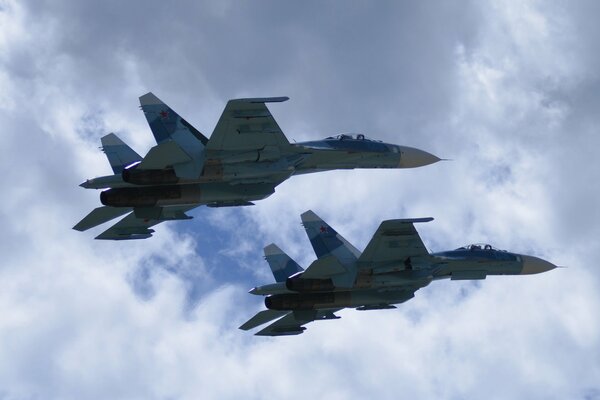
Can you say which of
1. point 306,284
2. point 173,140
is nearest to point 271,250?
point 306,284

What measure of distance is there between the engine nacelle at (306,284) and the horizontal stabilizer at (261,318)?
6.48 metres

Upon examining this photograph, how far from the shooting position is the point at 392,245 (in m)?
→ 66.8

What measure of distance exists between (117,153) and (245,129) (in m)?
9.40

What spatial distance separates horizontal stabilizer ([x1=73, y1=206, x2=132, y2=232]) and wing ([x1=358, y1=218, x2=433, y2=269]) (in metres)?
13.4

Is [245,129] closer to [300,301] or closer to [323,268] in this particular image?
[323,268]

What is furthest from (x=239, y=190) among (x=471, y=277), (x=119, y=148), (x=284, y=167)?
(x=471, y=277)

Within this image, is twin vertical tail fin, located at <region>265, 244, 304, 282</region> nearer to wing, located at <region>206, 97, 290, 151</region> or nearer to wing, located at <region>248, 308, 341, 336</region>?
wing, located at <region>248, 308, 341, 336</region>

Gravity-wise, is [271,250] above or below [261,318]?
above

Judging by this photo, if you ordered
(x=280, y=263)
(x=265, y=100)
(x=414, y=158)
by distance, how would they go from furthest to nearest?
(x=280, y=263)
(x=414, y=158)
(x=265, y=100)

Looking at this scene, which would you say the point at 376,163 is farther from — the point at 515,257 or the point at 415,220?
the point at 515,257

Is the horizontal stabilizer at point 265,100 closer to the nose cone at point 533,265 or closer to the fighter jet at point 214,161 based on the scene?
the fighter jet at point 214,161

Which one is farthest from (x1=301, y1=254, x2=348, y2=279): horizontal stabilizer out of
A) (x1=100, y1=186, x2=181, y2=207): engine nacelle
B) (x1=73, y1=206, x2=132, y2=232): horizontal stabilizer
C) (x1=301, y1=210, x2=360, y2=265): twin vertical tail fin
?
(x1=73, y1=206, x2=132, y2=232): horizontal stabilizer

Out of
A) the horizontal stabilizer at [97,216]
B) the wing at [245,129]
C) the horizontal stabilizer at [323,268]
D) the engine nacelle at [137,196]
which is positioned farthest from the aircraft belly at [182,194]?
the horizontal stabilizer at [323,268]

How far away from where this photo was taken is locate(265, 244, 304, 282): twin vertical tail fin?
74.2 m
